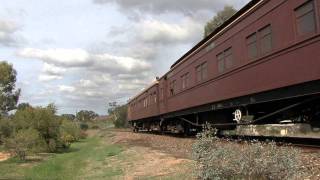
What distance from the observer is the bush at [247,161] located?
7.30 m

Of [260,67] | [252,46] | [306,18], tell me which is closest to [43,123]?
[252,46]

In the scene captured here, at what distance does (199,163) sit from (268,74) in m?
4.28

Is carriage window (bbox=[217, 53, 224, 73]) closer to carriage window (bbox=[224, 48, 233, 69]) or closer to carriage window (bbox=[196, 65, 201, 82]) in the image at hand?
carriage window (bbox=[224, 48, 233, 69])

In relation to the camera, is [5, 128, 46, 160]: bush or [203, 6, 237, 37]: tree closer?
[5, 128, 46, 160]: bush

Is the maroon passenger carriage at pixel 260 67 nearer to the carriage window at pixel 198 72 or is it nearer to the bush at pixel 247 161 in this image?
the carriage window at pixel 198 72

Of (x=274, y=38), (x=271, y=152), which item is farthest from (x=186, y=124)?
(x=271, y=152)

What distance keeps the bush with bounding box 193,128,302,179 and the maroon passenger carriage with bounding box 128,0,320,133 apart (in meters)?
2.98

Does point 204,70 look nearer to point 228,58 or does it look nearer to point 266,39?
point 228,58

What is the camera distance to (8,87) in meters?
72.2

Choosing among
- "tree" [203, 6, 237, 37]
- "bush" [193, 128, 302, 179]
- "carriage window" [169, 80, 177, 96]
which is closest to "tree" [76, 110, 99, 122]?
"tree" [203, 6, 237, 37]

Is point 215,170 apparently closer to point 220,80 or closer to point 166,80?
point 220,80

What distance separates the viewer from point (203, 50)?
61.2 feet

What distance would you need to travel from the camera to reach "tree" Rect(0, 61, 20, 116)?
230 ft

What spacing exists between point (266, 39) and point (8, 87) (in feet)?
213
